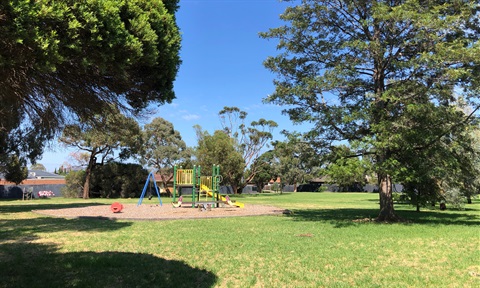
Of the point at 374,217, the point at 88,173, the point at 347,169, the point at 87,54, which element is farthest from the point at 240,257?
the point at 88,173

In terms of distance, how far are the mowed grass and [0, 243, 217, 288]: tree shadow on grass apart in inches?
0.6

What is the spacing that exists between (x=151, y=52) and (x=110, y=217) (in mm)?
12130

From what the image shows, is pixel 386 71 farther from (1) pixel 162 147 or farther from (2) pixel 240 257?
(1) pixel 162 147

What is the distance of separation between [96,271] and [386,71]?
12243mm

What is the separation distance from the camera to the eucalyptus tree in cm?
1103

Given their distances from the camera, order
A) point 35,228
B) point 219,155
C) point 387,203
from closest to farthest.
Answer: point 35,228
point 387,203
point 219,155

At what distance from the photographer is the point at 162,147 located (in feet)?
157

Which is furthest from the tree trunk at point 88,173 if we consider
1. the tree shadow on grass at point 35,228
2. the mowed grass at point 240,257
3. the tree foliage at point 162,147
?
the mowed grass at point 240,257

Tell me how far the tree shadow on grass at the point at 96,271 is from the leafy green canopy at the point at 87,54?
8.30 ft

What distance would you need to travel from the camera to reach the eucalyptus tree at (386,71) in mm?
11031

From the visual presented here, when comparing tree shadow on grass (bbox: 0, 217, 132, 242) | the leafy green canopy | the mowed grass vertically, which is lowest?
tree shadow on grass (bbox: 0, 217, 132, 242)

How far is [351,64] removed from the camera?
12484 millimetres

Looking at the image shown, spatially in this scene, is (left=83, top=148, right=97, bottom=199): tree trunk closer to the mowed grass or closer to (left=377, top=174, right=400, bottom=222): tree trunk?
the mowed grass

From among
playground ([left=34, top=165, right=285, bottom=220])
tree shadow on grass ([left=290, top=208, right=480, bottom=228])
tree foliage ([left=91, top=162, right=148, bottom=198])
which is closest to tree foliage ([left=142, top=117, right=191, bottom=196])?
tree foliage ([left=91, top=162, right=148, bottom=198])
